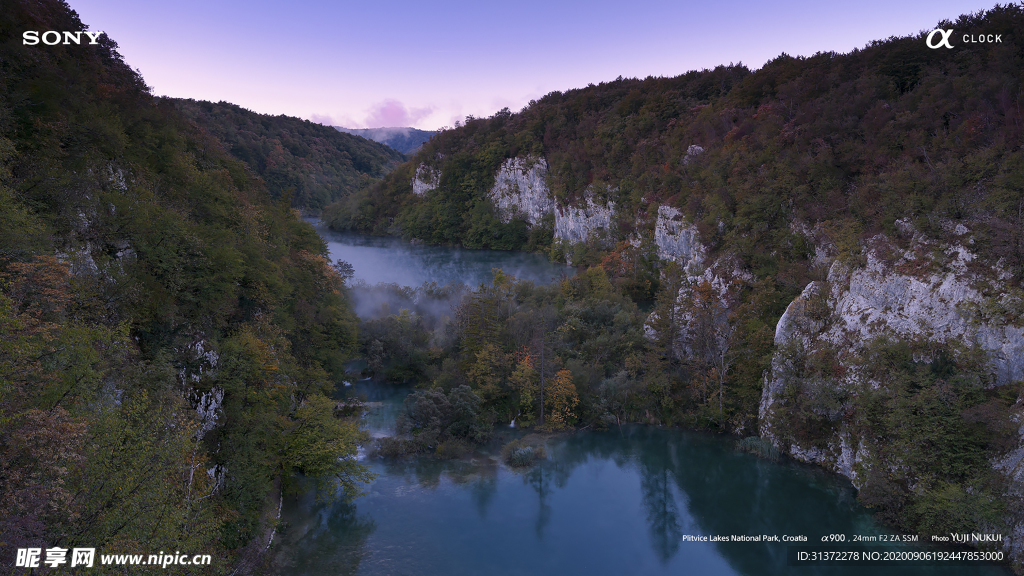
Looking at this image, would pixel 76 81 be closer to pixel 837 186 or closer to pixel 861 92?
pixel 837 186

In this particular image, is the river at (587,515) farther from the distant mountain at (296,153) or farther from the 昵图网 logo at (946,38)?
the distant mountain at (296,153)

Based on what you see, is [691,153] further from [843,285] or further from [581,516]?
[581,516]

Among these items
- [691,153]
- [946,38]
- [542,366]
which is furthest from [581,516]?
[946,38]

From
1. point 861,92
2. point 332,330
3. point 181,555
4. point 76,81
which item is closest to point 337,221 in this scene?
point 332,330

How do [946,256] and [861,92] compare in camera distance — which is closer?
[946,256]

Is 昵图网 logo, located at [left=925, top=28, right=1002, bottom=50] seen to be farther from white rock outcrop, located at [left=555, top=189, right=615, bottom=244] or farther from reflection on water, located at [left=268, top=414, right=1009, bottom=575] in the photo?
white rock outcrop, located at [left=555, top=189, right=615, bottom=244]

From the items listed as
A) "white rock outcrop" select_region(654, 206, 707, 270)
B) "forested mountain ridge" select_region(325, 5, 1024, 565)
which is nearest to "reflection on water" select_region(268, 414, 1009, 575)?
"forested mountain ridge" select_region(325, 5, 1024, 565)

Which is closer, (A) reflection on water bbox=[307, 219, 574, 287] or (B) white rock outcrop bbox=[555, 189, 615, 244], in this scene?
(B) white rock outcrop bbox=[555, 189, 615, 244]
